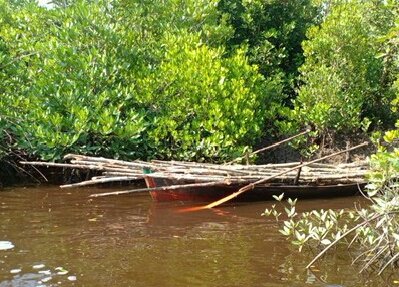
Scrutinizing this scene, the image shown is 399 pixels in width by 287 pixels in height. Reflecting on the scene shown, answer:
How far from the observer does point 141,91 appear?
1032 cm

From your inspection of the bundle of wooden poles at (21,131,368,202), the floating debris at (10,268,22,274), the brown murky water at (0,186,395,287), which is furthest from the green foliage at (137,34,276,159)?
the floating debris at (10,268,22,274)

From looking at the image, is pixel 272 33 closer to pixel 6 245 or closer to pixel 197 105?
pixel 197 105

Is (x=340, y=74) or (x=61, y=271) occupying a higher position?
(x=340, y=74)

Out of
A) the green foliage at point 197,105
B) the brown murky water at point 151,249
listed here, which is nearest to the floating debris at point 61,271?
the brown murky water at point 151,249

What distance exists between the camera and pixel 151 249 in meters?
5.85

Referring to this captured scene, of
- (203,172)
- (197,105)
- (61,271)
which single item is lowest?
(61,271)

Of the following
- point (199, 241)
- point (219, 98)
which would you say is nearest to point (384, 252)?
point (199, 241)

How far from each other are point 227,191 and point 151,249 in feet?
9.57

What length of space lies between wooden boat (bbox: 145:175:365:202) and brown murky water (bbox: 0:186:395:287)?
0.19 m

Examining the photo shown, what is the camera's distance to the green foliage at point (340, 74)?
11836mm

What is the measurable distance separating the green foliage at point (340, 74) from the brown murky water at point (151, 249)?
384 cm

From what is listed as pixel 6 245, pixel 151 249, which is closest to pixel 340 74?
pixel 151 249

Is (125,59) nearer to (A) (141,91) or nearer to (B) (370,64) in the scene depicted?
(A) (141,91)

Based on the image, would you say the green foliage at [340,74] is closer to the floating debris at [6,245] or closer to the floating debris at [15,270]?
the floating debris at [6,245]
